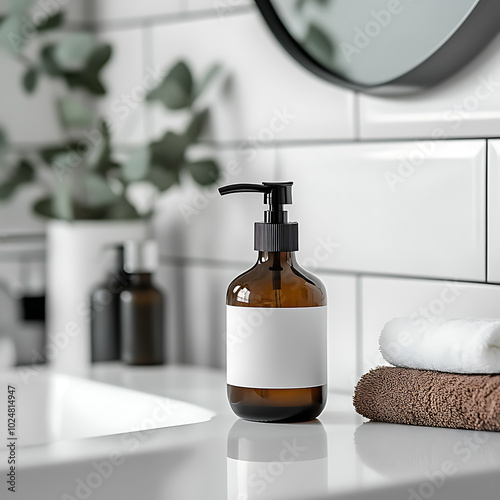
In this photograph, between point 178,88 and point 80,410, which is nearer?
point 80,410

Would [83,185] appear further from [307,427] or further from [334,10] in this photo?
[307,427]

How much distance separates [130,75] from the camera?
1.41 meters

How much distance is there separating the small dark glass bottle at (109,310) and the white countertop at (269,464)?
478 millimetres

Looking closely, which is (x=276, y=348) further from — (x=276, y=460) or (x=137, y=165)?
(x=137, y=165)

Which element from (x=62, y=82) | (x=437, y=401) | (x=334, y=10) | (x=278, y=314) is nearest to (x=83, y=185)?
(x=62, y=82)

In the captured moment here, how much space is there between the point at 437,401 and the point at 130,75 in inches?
32.0

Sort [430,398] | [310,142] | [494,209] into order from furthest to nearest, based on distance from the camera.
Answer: [310,142]
[494,209]
[430,398]

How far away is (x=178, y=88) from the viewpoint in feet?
4.27
